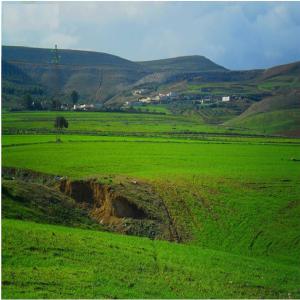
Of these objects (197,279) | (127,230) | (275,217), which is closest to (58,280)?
(197,279)

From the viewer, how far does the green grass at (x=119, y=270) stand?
31.2ft

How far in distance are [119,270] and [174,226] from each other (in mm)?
4705

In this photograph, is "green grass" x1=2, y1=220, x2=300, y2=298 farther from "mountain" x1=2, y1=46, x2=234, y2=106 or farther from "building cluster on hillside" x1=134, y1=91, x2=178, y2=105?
"building cluster on hillside" x1=134, y1=91, x2=178, y2=105

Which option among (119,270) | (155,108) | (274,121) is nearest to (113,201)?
(119,270)

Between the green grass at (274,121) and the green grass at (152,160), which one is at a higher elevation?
the green grass at (274,121)

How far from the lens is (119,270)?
34.8 feet

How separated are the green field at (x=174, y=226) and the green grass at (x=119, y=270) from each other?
3cm

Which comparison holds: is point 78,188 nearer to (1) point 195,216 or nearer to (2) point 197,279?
(1) point 195,216

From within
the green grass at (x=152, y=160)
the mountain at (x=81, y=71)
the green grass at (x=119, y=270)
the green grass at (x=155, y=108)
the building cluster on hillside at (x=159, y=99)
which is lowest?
the green grass at (x=119, y=270)

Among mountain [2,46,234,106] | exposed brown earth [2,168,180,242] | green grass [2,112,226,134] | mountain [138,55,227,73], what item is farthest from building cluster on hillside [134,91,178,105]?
exposed brown earth [2,168,180,242]

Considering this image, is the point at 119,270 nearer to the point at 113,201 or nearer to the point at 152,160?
the point at 113,201

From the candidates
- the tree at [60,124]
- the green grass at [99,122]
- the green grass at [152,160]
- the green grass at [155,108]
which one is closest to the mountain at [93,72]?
the green grass at [155,108]

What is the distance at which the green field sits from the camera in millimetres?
10047

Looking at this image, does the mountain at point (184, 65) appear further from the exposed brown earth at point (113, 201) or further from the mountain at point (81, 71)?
the exposed brown earth at point (113, 201)
